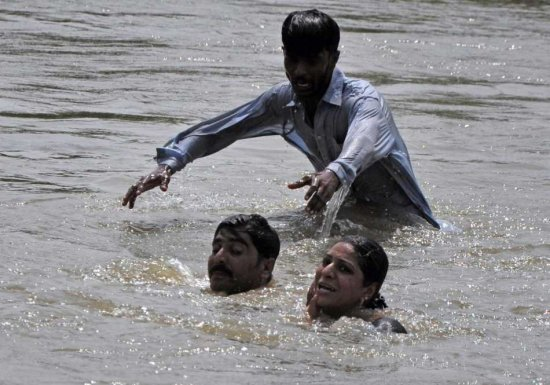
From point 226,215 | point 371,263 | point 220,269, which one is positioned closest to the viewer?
point 371,263

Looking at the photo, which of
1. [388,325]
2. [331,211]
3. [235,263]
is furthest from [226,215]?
[388,325]

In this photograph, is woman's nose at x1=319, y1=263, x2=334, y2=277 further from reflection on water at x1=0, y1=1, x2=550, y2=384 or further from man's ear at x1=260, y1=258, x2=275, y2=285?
man's ear at x1=260, y1=258, x2=275, y2=285

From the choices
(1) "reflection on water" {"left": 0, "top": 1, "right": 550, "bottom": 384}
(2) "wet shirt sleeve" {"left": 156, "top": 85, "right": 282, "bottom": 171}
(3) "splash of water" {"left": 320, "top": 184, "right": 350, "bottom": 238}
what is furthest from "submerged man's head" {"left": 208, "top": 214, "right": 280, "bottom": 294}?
(2) "wet shirt sleeve" {"left": 156, "top": 85, "right": 282, "bottom": 171}

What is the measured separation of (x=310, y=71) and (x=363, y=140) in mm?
542

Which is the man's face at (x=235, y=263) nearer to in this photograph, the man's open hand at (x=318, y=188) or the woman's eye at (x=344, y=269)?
the man's open hand at (x=318, y=188)

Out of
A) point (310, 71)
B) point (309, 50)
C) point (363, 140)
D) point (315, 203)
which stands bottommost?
point (315, 203)

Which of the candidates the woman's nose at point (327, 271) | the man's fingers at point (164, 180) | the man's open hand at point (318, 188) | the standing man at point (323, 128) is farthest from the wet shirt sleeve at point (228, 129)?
the woman's nose at point (327, 271)

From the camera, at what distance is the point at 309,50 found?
8.77m

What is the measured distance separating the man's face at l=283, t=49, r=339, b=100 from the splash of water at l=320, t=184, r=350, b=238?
64 cm

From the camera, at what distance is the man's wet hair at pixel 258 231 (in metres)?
8.02

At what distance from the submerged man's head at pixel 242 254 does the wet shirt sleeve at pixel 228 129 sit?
146 centimetres

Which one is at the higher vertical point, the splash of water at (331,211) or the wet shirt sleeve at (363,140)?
the wet shirt sleeve at (363,140)

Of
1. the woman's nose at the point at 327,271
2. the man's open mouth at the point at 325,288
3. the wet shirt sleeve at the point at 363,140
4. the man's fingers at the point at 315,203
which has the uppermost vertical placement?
the wet shirt sleeve at the point at 363,140

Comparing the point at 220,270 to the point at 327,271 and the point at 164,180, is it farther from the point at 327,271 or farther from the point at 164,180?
the point at 164,180
